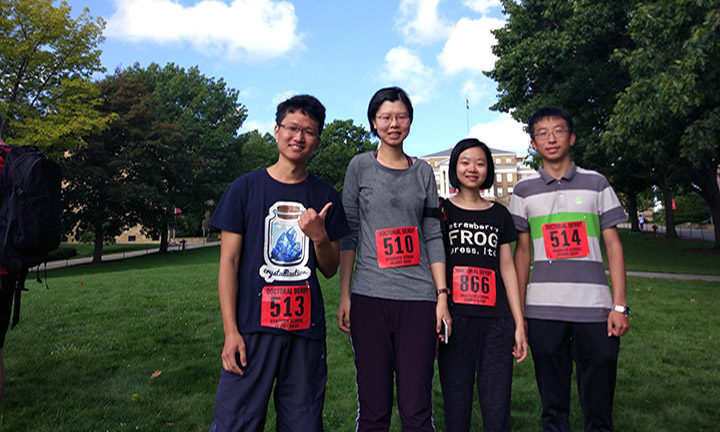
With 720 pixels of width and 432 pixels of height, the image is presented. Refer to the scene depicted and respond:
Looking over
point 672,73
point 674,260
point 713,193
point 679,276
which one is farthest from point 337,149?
point 672,73

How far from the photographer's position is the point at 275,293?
209cm

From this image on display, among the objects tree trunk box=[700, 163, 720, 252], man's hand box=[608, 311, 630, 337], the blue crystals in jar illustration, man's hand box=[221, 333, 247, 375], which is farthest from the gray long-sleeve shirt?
tree trunk box=[700, 163, 720, 252]

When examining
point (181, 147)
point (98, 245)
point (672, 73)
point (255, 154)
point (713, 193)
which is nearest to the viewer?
point (672, 73)

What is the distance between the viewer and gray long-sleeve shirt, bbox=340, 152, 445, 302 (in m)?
2.40

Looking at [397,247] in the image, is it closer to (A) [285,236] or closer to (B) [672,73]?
(A) [285,236]

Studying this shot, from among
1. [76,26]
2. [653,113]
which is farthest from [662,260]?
[76,26]

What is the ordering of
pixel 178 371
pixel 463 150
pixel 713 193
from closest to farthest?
pixel 463 150 → pixel 178 371 → pixel 713 193

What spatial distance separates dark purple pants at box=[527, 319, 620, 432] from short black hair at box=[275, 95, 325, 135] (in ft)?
5.94

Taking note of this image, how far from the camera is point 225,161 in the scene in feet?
111

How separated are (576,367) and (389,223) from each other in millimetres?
1387

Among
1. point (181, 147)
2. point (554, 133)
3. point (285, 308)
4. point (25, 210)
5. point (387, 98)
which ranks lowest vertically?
point (285, 308)

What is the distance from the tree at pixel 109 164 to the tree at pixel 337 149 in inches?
798

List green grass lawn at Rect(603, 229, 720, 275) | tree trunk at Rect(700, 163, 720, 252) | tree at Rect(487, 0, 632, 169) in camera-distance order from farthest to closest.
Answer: tree trunk at Rect(700, 163, 720, 252) → tree at Rect(487, 0, 632, 169) → green grass lawn at Rect(603, 229, 720, 275)

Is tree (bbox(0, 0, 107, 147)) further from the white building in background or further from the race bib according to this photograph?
the white building in background
